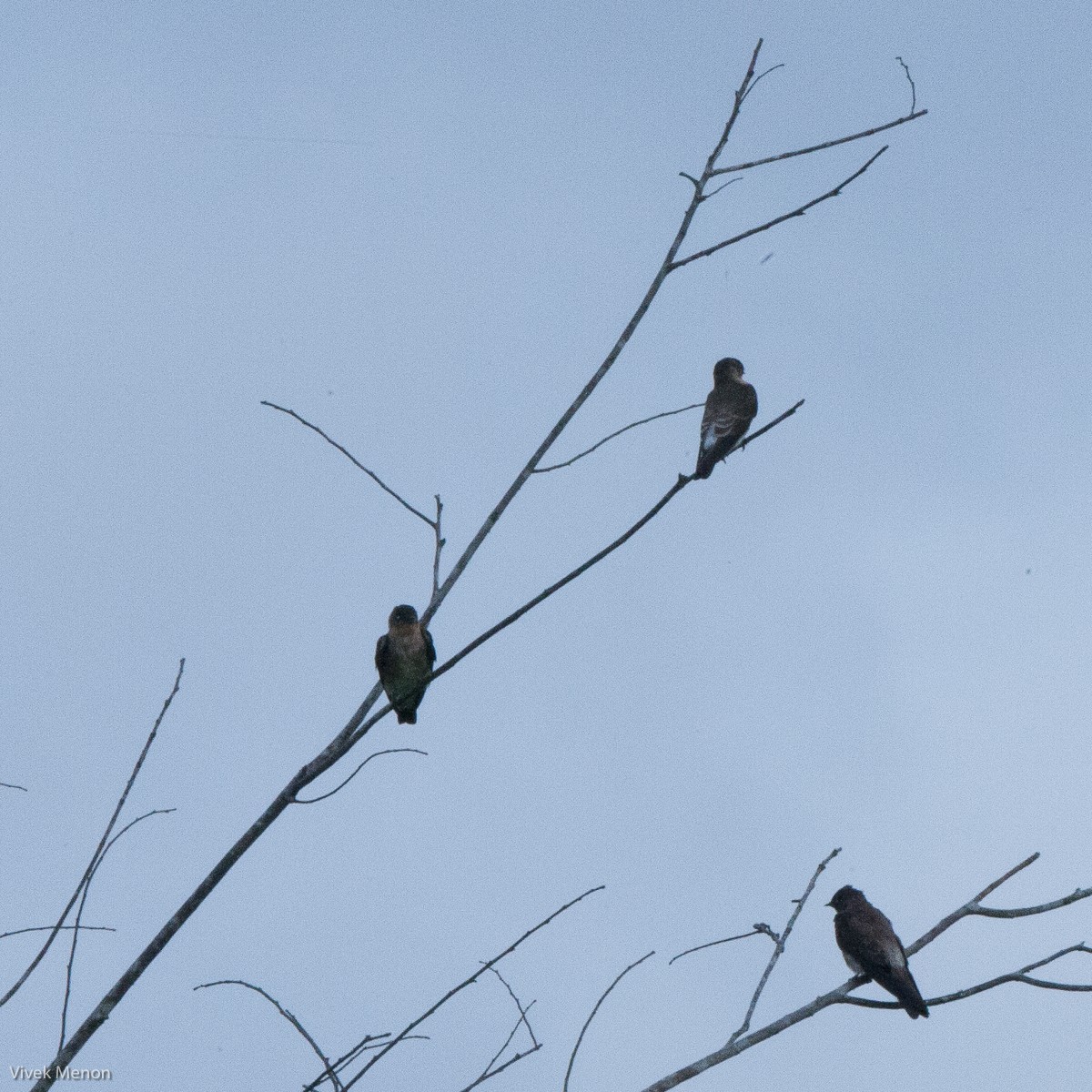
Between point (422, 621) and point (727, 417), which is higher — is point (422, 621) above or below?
below

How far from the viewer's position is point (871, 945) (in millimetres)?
8758

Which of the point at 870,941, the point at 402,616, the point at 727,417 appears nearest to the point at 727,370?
the point at 727,417

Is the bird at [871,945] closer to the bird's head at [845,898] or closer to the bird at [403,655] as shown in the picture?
the bird's head at [845,898]

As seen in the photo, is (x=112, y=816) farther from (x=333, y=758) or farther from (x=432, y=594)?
(x=432, y=594)

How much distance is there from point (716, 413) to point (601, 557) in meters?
7.07

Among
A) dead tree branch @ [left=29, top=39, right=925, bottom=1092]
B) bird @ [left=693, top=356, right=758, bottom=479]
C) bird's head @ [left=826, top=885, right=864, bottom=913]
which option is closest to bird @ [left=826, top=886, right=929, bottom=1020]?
bird's head @ [left=826, top=885, right=864, bottom=913]

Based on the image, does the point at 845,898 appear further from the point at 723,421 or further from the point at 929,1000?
the point at 929,1000

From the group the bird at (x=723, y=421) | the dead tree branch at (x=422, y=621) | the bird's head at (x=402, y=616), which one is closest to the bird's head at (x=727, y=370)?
the bird at (x=723, y=421)

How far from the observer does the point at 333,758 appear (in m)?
3.03

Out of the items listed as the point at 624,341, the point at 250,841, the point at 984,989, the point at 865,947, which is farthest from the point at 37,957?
the point at 865,947

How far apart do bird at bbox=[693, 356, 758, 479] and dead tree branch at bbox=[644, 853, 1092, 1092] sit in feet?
20.0

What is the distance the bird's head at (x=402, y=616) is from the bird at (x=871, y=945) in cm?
358

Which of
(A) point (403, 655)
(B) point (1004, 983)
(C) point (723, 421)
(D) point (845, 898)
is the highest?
(C) point (723, 421)

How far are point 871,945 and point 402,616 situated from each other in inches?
150
